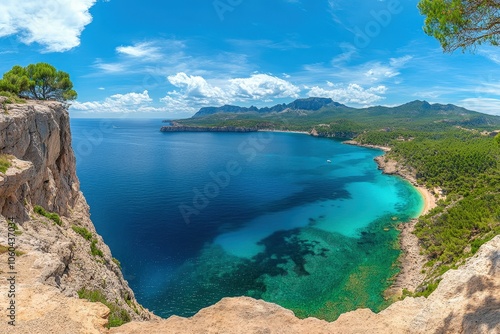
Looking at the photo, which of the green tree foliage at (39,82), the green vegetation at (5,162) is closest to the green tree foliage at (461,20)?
the green vegetation at (5,162)

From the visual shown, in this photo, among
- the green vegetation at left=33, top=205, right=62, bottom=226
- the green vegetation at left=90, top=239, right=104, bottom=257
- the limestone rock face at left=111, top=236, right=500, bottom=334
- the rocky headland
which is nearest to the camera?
the rocky headland

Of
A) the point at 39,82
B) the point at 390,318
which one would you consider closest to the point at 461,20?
the point at 390,318

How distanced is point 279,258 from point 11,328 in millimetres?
47224

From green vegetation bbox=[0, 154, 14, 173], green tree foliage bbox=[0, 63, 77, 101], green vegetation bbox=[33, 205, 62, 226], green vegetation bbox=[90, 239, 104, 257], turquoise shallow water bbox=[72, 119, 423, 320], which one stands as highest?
green tree foliage bbox=[0, 63, 77, 101]

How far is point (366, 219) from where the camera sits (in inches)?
2918

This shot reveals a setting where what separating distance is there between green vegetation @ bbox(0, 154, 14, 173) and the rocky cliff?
0.15m

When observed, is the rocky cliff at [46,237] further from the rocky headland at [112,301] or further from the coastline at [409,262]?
the coastline at [409,262]

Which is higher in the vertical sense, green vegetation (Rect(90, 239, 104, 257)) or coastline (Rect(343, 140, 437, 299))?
green vegetation (Rect(90, 239, 104, 257))

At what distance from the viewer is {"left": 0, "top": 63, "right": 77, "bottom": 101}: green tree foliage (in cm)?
3819

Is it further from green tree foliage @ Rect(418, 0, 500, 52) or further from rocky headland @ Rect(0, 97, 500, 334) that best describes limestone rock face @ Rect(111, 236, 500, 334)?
green tree foliage @ Rect(418, 0, 500, 52)

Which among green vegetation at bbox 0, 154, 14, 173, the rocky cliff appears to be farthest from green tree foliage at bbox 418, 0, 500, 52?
green vegetation at bbox 0, 154, 14, 173

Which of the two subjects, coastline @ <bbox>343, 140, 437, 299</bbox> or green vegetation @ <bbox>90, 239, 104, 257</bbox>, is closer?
green vegetation @ <bbox>90, 239, 104, 257</bbox>

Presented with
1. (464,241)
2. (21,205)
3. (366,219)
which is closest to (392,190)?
(366,219)

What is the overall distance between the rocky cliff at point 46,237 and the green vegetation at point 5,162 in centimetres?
→ 15
